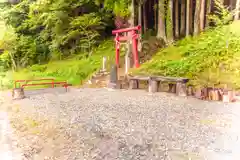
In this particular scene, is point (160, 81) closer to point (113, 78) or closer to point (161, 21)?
point (113, 78)

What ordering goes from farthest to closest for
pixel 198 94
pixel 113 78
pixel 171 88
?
pixel 113 78
pixel 171 88
pixel 198 94

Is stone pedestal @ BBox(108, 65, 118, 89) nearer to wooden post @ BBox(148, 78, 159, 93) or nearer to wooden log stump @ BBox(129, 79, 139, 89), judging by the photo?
wooden log stump @ BBox(129, 79, 139, 89)

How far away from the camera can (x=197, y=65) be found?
587 cm

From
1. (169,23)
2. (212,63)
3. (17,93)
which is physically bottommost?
(17,93)

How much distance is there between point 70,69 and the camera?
31.1 feet

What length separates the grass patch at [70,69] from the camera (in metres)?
8.94

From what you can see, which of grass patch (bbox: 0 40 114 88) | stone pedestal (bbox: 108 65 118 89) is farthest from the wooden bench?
grass patch (bbox: 0 40 114 88)

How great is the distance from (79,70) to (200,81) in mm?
5262

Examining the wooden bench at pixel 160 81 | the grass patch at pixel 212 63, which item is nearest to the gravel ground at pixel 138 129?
the wooden bench at pixel 160 81

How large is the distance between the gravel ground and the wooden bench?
0.26 meters

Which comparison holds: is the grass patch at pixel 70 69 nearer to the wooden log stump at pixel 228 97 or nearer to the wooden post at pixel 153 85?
the wooden post at pixel 153 85

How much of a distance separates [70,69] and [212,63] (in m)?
5.58

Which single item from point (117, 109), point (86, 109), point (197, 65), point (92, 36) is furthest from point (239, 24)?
point (92, 36)

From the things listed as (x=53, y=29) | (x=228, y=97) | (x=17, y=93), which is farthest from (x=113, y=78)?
(x=53, y=29)
